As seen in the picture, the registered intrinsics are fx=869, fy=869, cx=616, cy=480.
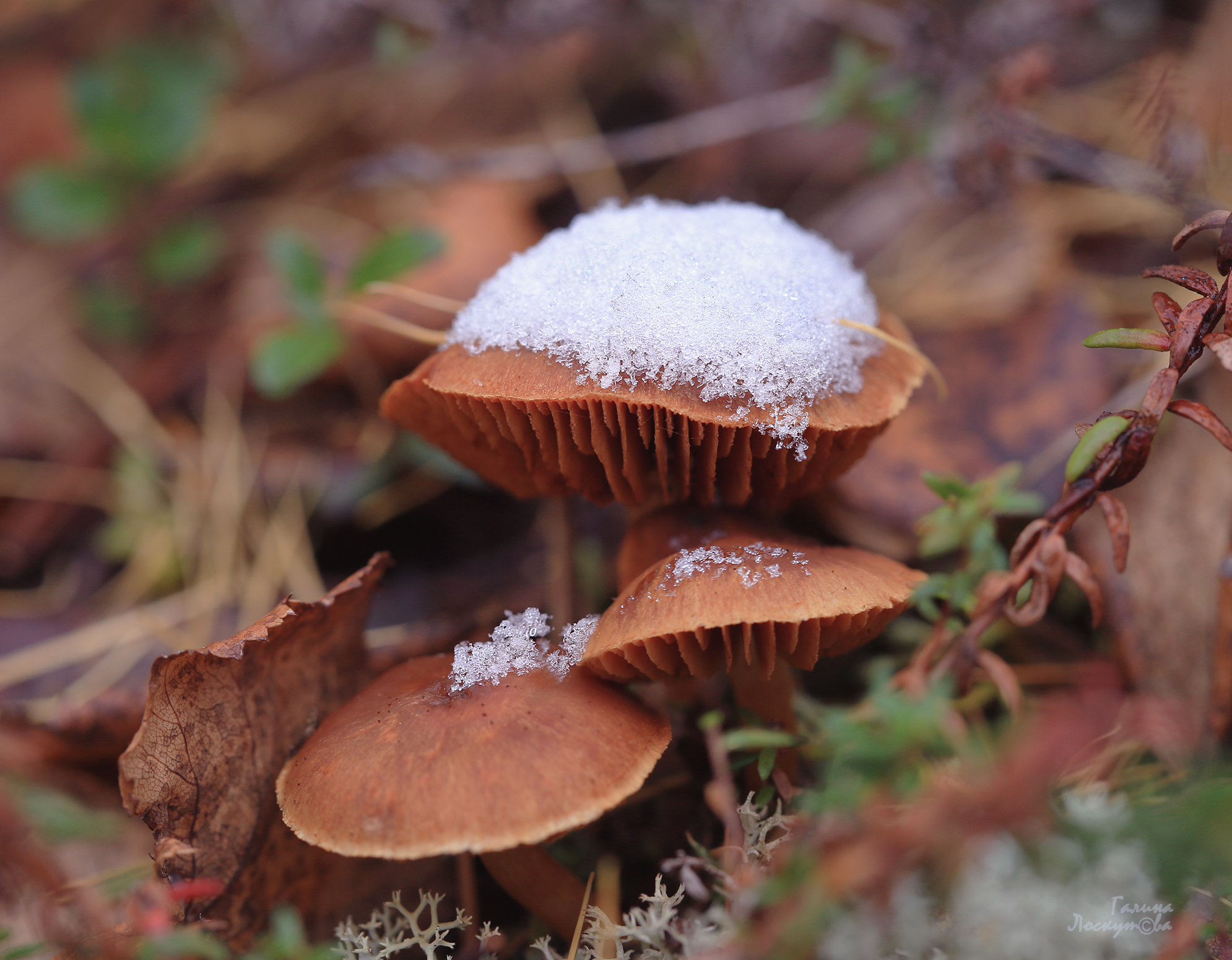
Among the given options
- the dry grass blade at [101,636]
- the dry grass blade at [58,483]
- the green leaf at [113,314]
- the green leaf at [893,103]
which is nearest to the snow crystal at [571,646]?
the dry grass blade at [101,636]

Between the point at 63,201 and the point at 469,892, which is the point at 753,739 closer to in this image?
the point at 469,892

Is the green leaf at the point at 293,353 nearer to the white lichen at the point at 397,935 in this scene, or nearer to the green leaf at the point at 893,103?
the white lichen at the point at 397,935

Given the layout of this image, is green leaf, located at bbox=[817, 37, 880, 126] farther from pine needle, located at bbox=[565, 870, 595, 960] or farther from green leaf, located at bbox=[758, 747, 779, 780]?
pine needle, located at bbox=[565, 870, 595, 960]

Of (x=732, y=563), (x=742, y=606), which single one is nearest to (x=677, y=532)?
(x=732, y=563)

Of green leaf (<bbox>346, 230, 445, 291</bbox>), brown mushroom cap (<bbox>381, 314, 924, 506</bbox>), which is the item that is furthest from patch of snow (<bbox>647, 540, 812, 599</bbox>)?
green leaf (<bbox>346, 230, 445, 291</bbox>)

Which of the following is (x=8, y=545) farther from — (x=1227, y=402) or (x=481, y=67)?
(x=1227, y=402)

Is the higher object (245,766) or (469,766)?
(469,766)
